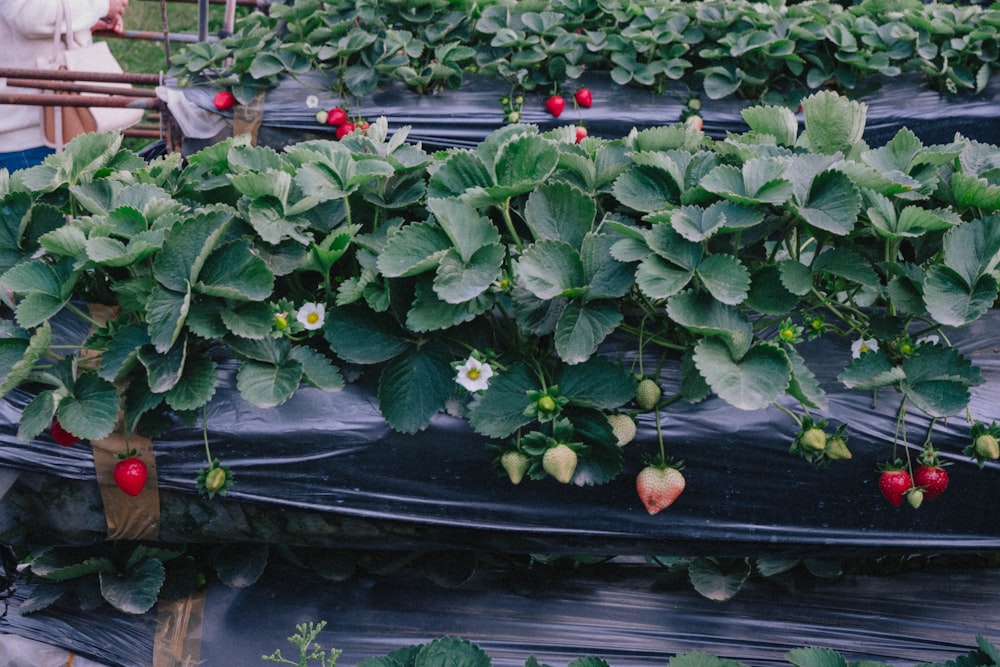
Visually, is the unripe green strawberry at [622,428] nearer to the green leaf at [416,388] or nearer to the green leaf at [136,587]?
the green leaf at [416,388]

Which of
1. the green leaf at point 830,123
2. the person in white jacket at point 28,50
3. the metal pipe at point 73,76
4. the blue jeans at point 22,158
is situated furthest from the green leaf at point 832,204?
the blue jeans at point 22,158

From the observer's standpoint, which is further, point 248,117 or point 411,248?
point 248,117

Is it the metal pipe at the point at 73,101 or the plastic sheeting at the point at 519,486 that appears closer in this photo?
the plastic sheeting at the point at 519,486

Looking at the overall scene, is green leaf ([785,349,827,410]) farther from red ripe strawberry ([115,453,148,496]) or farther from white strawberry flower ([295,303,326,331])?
red ripe strawberry ([115,453,148,496])

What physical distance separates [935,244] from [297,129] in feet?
8.02

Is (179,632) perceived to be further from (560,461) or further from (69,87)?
(69,87)

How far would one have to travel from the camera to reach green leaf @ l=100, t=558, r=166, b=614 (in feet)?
5.07

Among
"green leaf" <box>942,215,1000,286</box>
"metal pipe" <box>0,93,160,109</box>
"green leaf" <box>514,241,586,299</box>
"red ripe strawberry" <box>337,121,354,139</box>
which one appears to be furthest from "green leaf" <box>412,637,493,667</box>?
"metal pipe" <box>0,93,160,109</box>

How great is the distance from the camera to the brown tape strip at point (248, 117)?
10.8 feet

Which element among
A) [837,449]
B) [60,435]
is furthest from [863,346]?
[60,435]

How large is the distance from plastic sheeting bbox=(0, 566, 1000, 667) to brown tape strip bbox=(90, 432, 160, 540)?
22cm

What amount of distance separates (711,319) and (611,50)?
2387mm

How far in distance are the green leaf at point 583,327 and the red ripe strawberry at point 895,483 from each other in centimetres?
49

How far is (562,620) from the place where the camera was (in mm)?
1655
